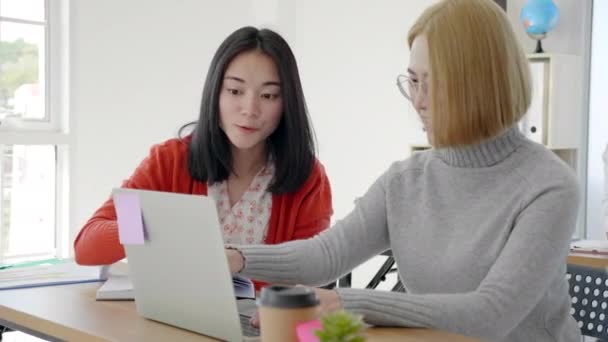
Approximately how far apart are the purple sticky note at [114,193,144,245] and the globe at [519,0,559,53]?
3.49 meters

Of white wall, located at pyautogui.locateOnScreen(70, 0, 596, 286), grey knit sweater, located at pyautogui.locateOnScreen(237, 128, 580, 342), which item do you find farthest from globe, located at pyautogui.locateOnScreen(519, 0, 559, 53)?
grey knit sweater, located at pyautogui.locateOnScreen(237, 128, 580, 342)

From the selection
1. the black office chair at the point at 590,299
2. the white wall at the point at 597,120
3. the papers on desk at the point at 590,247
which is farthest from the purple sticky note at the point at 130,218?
the white wall at the point at 597,120

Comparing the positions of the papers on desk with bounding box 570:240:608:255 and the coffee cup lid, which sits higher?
the coffee cup lid

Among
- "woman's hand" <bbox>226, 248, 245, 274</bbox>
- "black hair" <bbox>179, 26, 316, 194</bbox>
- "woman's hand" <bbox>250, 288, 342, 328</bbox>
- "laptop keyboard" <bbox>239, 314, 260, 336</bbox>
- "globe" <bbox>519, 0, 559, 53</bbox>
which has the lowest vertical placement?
"laptop keyboard" <bbox>239, 314, 260, 336</bbox>

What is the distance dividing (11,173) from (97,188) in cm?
44

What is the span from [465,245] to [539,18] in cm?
327

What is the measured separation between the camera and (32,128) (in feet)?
14.1

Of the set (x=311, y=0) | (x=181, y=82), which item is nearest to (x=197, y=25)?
(x=181, y=82)

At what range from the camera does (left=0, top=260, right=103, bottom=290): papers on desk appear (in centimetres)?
186

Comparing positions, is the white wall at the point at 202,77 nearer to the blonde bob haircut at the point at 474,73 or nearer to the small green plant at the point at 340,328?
the blonde bob haircut at the point at 474,73

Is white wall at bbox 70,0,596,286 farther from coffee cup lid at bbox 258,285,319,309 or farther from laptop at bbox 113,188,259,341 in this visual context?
coffee cup lid at bbox 258,285,319,309

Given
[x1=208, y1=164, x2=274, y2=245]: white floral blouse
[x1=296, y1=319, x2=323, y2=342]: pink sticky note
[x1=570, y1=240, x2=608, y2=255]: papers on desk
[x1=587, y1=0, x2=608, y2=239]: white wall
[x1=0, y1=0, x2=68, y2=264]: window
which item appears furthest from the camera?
[x1=587, y1=0, x2=608, y2=239]: white wall

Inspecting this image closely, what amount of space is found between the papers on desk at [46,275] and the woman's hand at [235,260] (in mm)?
480

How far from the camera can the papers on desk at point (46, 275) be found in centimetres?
186
